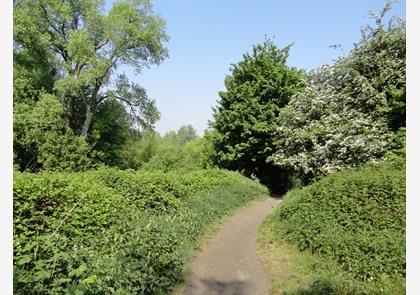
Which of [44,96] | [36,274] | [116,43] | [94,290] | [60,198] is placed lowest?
[94,290]

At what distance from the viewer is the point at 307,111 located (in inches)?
667

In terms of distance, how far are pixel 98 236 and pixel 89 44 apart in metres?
21.2

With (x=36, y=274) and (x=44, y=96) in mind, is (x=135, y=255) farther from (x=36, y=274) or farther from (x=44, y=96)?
(x=44, y=96)

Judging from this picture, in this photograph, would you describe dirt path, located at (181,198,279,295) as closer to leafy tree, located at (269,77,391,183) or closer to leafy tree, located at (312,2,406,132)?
leafy tree, located at (269,77,391,183)

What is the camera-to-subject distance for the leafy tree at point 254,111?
24.3 meters

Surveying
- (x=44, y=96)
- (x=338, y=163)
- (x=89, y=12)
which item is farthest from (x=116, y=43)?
(x=338, y=163)

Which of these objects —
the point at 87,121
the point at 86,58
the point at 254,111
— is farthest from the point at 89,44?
the point at 254,111

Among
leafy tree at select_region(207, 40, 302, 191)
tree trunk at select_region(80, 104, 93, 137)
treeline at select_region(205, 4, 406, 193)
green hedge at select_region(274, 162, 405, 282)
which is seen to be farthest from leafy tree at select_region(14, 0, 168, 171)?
green hedge at select_region(274, 162, 405, 282)

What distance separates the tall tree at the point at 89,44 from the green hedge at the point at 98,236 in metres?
17.3

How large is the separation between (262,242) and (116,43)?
21.4 meters

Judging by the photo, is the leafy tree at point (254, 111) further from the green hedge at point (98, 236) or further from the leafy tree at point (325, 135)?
the green hedge at point (98, 236)

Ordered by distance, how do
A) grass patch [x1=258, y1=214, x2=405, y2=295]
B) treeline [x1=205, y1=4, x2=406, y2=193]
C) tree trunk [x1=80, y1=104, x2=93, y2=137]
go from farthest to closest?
1. tree trunk [x1=80, y1=104, x2=93, y2=137]
2. treeline [x1=205, y1=4, x2=406, y2=193]
3. grass patch [x1=258, y1=214, x2=405, y2=295]

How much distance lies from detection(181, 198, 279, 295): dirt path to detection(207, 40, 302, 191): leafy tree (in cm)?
1347

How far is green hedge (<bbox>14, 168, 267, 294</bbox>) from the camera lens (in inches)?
175
